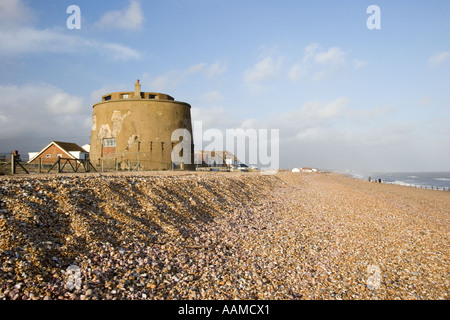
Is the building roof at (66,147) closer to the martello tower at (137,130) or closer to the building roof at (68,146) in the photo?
the building roof at (68,146)

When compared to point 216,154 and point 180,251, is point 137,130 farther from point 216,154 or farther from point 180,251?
point 216,154

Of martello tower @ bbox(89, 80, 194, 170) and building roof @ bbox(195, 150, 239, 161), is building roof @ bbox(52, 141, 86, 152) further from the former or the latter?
building roof @ bbox(195, 150, 239, 161)

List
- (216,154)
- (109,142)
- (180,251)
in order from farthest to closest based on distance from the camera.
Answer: (216,154)
(109,142)
(180,251)

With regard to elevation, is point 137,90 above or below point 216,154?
above

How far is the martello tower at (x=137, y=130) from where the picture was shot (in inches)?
1053

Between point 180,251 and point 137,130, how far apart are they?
22.7 metres

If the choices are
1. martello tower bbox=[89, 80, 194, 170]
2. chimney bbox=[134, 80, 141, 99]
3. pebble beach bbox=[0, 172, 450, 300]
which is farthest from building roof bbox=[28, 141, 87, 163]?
pebble beach bbox=[0, 172, 450, 300]

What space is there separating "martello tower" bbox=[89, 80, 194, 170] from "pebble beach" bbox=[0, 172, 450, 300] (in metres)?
17.5

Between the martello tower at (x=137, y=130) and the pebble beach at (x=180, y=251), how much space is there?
57.3 feet

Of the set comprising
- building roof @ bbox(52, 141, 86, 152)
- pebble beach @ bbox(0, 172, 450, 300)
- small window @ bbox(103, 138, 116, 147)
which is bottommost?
pebble beach @ bbox(0, 172, 450, 300)

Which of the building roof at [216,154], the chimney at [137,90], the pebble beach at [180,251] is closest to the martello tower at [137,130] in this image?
the chimney at [137,90]

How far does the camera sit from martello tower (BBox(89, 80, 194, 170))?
2673 cm

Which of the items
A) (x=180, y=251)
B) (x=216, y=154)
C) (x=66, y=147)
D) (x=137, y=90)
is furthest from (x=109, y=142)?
(x=216, y=154)

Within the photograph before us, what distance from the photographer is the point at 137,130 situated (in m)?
27.0
